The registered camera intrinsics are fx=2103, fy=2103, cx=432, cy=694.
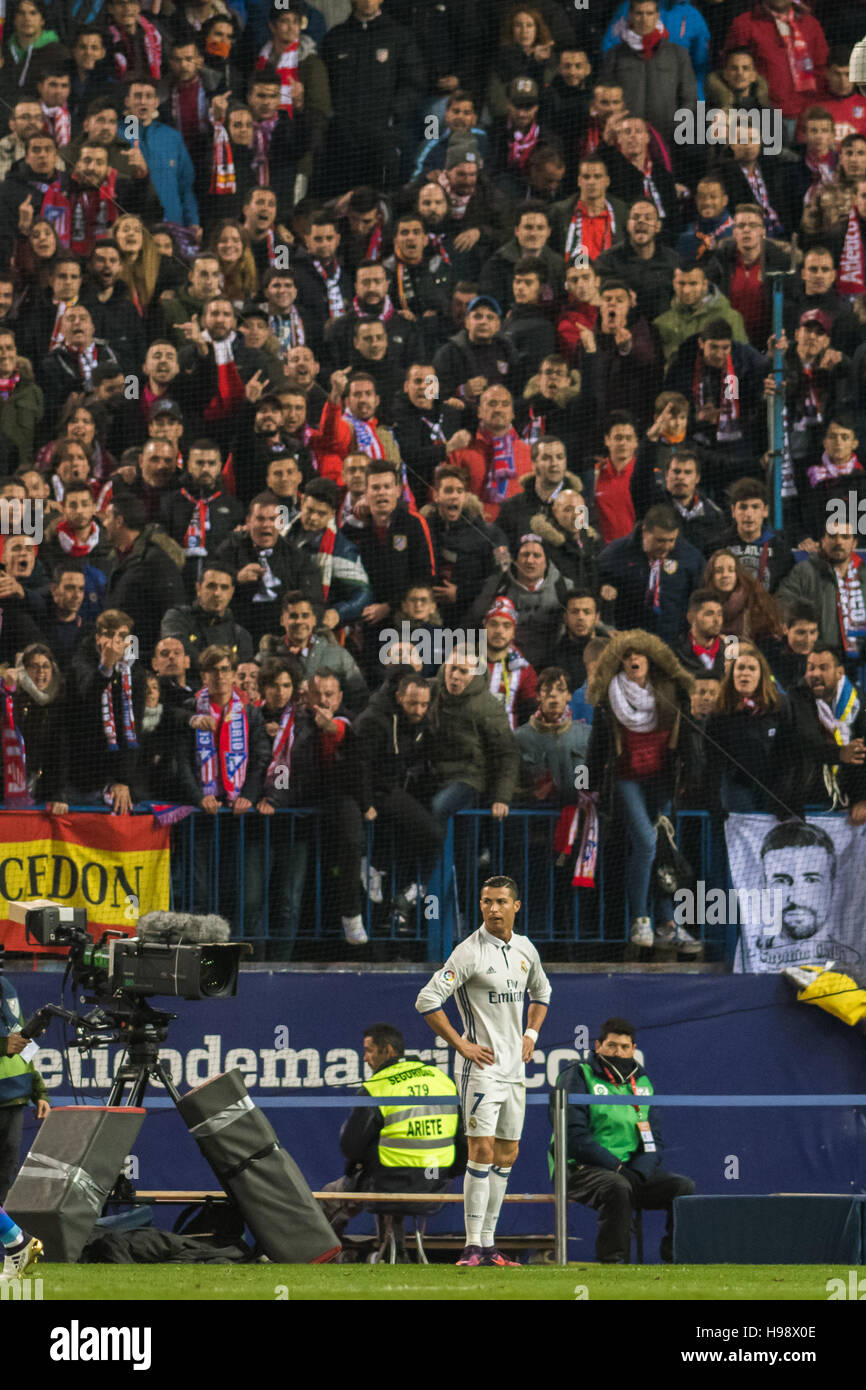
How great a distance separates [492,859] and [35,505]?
3.77 m

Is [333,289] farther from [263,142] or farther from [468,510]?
[468,510]

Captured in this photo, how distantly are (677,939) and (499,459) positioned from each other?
12.0ft

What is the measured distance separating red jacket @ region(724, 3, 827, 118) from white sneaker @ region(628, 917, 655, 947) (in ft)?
23.7

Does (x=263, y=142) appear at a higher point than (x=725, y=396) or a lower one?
higher

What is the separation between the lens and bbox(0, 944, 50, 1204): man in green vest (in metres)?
9.90

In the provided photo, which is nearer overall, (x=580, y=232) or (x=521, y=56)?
(x=580, y=232)

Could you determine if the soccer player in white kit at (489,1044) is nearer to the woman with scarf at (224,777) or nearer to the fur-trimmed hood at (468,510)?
the woman with scarf at (224,777)

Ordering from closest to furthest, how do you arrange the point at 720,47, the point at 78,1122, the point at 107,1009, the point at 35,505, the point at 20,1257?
1. the point at 20,1257
2. the point at 78,1122
3. the point at 107,1009
4. the point at 35,505
5. the point at 720,47

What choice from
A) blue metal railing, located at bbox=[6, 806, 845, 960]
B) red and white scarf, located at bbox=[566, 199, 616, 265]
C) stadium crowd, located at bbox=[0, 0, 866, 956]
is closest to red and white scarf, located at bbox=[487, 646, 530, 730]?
stadium crowd, located at bbox=[0, 0, 866, 956]

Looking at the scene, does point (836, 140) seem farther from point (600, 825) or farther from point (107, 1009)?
point (107, 1009)

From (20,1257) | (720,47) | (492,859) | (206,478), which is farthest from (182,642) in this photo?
(720,47)

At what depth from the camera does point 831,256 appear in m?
15.1

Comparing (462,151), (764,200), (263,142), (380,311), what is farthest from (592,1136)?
(263,142)

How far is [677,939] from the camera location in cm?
1238
